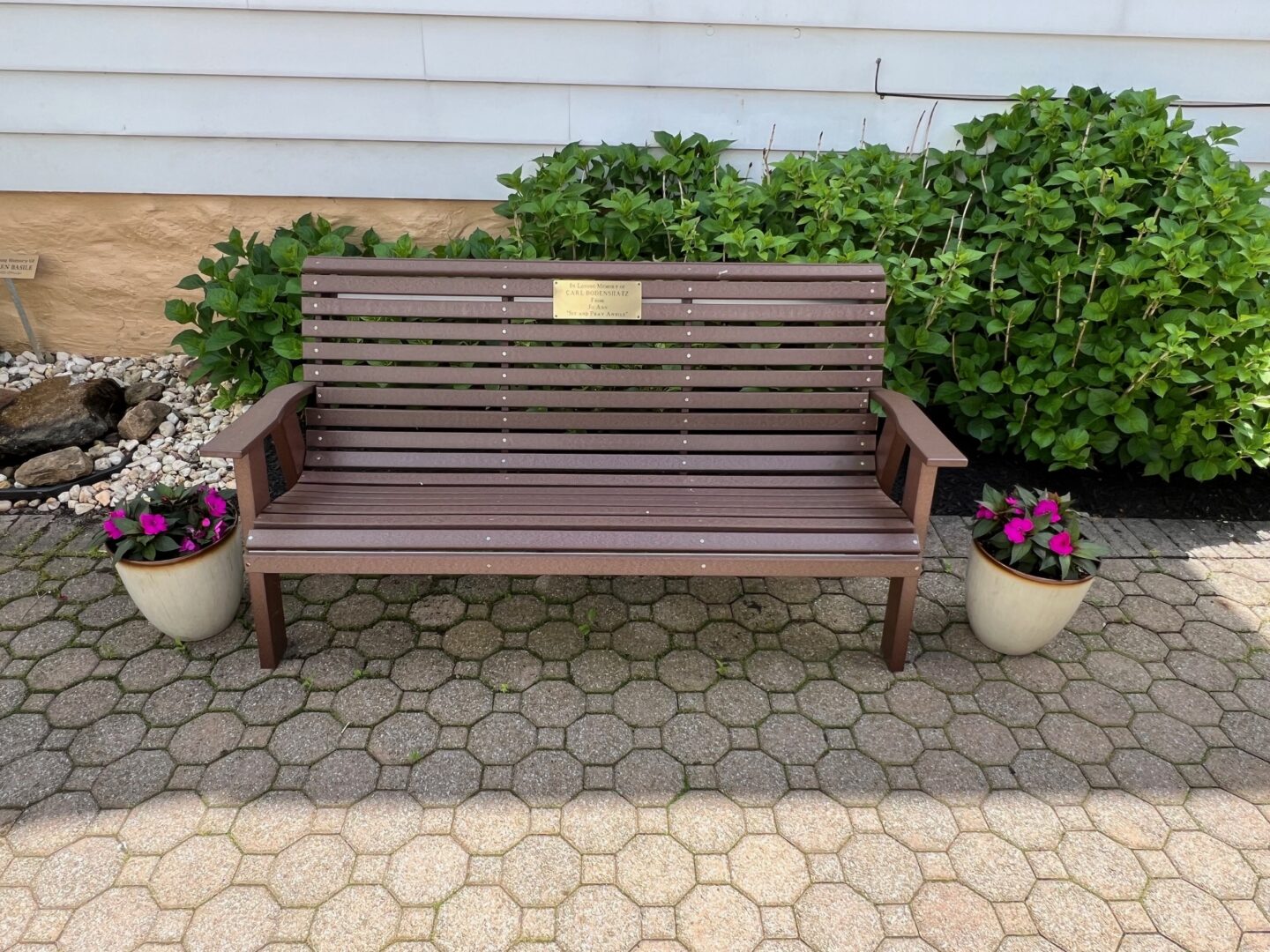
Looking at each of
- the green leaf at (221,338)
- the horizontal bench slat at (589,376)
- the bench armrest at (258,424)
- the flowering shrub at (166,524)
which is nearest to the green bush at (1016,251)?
the green leaf at (221,338)

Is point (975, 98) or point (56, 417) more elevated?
point (975, 98)

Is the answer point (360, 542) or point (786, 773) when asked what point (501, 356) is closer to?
point (360, 542)

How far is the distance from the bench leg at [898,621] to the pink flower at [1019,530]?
363 mm

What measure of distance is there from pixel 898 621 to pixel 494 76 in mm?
2748

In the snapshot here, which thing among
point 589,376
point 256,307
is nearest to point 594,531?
point 589,376

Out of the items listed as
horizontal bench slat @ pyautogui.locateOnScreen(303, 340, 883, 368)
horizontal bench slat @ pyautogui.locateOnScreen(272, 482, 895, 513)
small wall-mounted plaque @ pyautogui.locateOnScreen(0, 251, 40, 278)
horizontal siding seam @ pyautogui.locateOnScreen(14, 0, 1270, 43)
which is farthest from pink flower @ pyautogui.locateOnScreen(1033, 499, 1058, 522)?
small wall-mounted plaque @ pyautogui.locateOnScreen(0, 251, 40, 278)

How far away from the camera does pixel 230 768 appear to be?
2.36 m

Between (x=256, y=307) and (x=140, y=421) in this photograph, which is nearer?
(x=256, y=307)

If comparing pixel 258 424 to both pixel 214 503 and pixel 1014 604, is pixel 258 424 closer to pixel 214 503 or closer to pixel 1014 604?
pixel 214 503

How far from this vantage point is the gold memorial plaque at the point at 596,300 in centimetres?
289

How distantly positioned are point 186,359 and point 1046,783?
13.7 feet

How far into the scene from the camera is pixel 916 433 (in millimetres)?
2617

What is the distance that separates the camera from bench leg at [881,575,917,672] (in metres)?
2.62

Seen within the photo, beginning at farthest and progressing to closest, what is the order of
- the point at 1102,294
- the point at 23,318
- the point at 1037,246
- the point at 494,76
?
the point at 23,318
the point at 494,76
the point at 1037,246
the point at 1102,294
